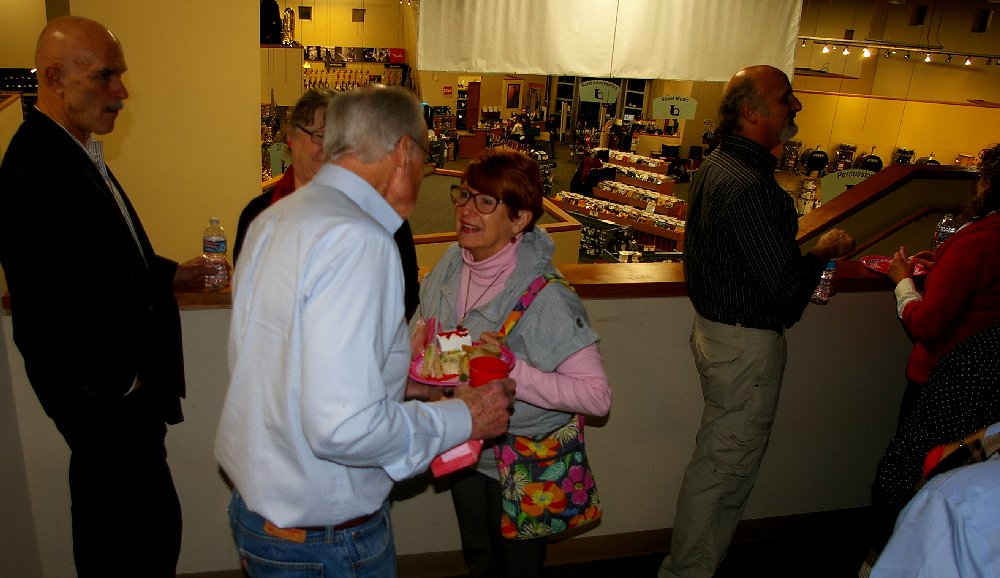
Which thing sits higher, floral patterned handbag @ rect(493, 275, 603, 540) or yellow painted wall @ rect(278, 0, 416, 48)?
yellow painted wall @ rect(278, 0, 416, 48)

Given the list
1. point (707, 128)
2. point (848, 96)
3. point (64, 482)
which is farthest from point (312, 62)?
point (848, 96)

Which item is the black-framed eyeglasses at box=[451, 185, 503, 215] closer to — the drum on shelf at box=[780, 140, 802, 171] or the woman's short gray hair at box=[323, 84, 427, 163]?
the woman's short gray hair at box=[323, 84, 427, 163]

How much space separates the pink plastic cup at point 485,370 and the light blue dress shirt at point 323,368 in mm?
229

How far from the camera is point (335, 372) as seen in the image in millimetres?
1142

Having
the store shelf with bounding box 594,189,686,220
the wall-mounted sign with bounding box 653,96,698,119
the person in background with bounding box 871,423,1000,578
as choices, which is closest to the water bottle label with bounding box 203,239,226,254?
the person in background with bounding box 871,423,1000,578

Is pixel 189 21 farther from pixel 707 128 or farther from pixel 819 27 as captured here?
pixel 819 27

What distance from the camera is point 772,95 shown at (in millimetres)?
2389

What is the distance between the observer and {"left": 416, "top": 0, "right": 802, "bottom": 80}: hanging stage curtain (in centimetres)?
388

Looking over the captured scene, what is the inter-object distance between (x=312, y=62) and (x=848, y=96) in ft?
38.5

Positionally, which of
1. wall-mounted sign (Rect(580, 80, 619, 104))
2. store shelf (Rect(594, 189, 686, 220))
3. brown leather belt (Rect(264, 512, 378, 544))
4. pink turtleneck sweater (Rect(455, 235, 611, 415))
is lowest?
store shelf (Rect(594, 189, 686, 220))

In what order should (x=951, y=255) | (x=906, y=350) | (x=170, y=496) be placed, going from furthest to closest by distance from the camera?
1. (x=906, y=350)
2. (x=951, y=255)
3. (x=170, y=496)

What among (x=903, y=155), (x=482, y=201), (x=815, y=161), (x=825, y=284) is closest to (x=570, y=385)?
→ (x=482, y=201)

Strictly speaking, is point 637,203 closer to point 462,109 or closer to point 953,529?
point 462,109

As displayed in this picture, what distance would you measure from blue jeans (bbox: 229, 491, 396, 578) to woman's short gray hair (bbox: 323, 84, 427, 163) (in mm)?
731
